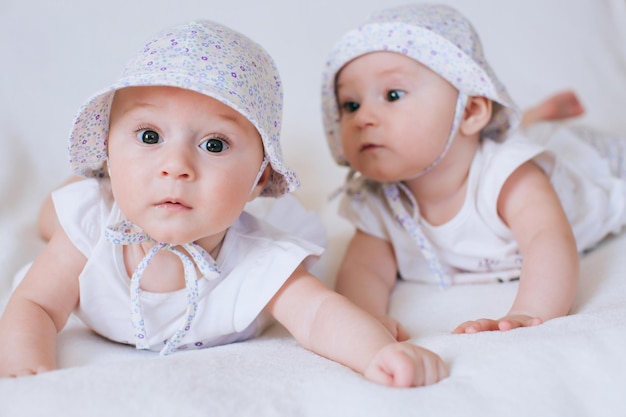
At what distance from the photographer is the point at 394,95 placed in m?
1.59

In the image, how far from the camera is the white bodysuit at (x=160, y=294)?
122 cm

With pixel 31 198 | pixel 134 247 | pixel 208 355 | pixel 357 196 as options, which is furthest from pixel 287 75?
pixel 208 355

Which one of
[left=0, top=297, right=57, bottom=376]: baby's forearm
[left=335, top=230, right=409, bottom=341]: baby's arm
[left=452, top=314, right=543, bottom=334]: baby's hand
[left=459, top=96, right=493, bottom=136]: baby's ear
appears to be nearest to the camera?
[left=0, top=297, right=57, bottom=376]: baby's forearm

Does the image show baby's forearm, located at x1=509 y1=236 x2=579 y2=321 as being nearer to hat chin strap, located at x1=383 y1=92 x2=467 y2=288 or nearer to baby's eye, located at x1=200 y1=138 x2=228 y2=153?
hat chin strap, located at x1=383 y1=92 x2=467 y2=288

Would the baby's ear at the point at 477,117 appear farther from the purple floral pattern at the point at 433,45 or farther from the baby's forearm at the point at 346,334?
the baby's forearm at the point at 346,334

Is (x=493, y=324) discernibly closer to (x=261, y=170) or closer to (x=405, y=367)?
(x=405, y=367)

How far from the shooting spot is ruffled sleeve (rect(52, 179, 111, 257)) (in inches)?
48.2

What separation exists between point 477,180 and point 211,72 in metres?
0.74

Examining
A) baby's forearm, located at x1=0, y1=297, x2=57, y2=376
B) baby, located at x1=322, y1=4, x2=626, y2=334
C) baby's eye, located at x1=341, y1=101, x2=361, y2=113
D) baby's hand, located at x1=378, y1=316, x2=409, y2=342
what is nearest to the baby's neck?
baby, located at x1=322, y1=4, x2=626, y2=334

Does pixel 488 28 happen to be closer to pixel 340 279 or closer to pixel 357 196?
pixel 357 196

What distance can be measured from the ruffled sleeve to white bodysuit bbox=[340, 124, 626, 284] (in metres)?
0.65

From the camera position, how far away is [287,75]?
2.34m

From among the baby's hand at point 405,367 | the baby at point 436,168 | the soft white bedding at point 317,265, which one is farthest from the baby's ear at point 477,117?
the baby's hand at point 405,367

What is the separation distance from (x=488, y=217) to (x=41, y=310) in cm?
92
